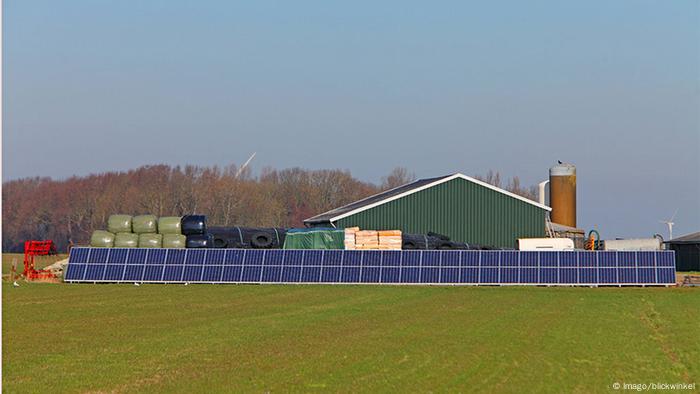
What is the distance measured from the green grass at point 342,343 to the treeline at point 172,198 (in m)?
97.6

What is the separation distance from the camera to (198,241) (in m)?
54.1

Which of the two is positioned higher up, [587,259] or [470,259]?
[587,259]

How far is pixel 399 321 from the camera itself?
28.6 metres

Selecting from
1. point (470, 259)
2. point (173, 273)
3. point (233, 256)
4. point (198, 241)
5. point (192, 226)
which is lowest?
point (173, 273)

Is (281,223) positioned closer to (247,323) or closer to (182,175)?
(182,175)

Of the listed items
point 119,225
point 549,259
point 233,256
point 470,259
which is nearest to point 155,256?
point 233,256

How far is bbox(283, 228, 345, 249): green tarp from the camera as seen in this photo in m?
57.0

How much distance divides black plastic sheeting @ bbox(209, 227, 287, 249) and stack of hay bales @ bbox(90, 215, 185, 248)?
490cm

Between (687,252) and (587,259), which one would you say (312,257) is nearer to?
(587,259)

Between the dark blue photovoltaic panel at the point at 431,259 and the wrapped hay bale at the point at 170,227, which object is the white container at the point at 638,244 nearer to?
the dark blue photovoltaic panel at the point at 431,259

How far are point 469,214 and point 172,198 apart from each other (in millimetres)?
78824

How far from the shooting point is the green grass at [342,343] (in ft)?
56.9

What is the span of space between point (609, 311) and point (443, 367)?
15.7 metres

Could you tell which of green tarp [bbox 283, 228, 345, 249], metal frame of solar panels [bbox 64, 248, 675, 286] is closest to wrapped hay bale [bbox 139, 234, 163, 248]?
Result: metal frame of solar panels [bbox 64, 248, 675, 286]
